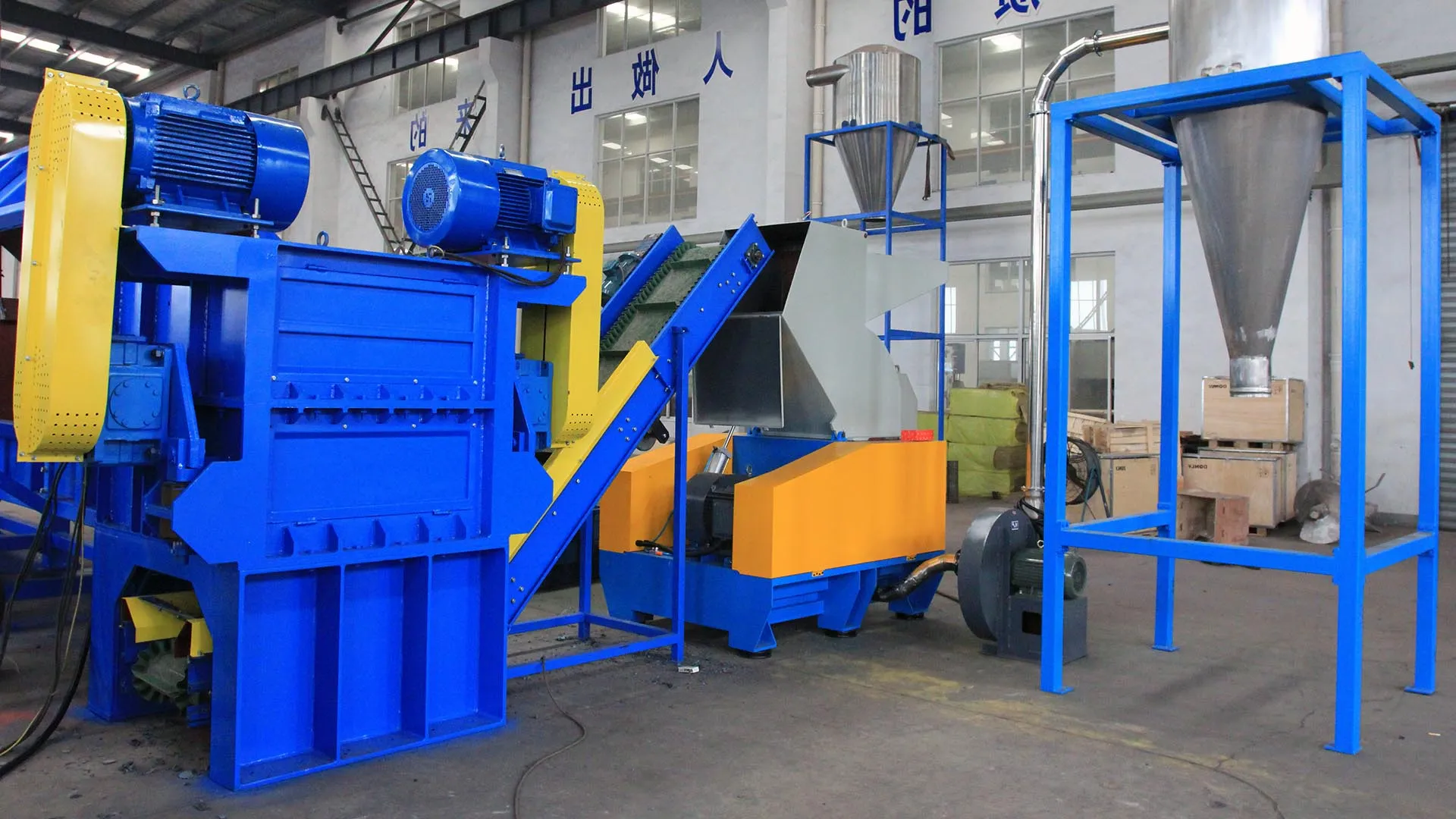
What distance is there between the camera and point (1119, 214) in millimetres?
11211

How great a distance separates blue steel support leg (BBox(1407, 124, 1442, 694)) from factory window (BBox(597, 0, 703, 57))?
11.4m

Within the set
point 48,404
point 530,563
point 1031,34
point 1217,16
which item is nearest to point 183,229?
point 48,404

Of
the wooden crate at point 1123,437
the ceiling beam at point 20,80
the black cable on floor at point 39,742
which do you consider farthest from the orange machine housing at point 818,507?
the ceiling beam at point 20,80

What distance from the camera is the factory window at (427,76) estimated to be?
60.1ft

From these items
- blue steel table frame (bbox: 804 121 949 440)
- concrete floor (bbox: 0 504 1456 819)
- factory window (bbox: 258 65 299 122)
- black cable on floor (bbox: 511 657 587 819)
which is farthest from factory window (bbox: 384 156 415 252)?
black cable on floor (bbox: 511 657 587 819)

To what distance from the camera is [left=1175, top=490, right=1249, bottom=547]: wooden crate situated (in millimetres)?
8820

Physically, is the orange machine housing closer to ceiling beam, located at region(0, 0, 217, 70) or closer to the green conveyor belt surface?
the green conveyor belt surface

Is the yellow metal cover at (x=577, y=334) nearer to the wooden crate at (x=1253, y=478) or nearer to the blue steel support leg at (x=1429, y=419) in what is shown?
the blue steel support leg at (x=1429, y=419)

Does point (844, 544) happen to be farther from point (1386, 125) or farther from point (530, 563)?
point (1386, 125)

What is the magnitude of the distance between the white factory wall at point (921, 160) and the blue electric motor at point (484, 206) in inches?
321

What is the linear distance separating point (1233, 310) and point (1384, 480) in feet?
22.3

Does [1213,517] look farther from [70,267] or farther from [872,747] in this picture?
[70,267]

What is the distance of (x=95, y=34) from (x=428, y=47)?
6945 millimetres

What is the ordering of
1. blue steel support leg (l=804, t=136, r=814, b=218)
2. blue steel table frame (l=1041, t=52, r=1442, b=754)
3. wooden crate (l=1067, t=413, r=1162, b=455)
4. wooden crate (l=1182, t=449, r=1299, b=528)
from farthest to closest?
1. blue steel support leg (l=804, t=136, r=814, b=218)
2. wooden crate (l=1067, t=413, r=1162, b=455)
3. wooden crate (l=1182, t=449, r=1299, b=528)
4. blue steel table frame (l=1041, t=52, r=1442, b=754)
